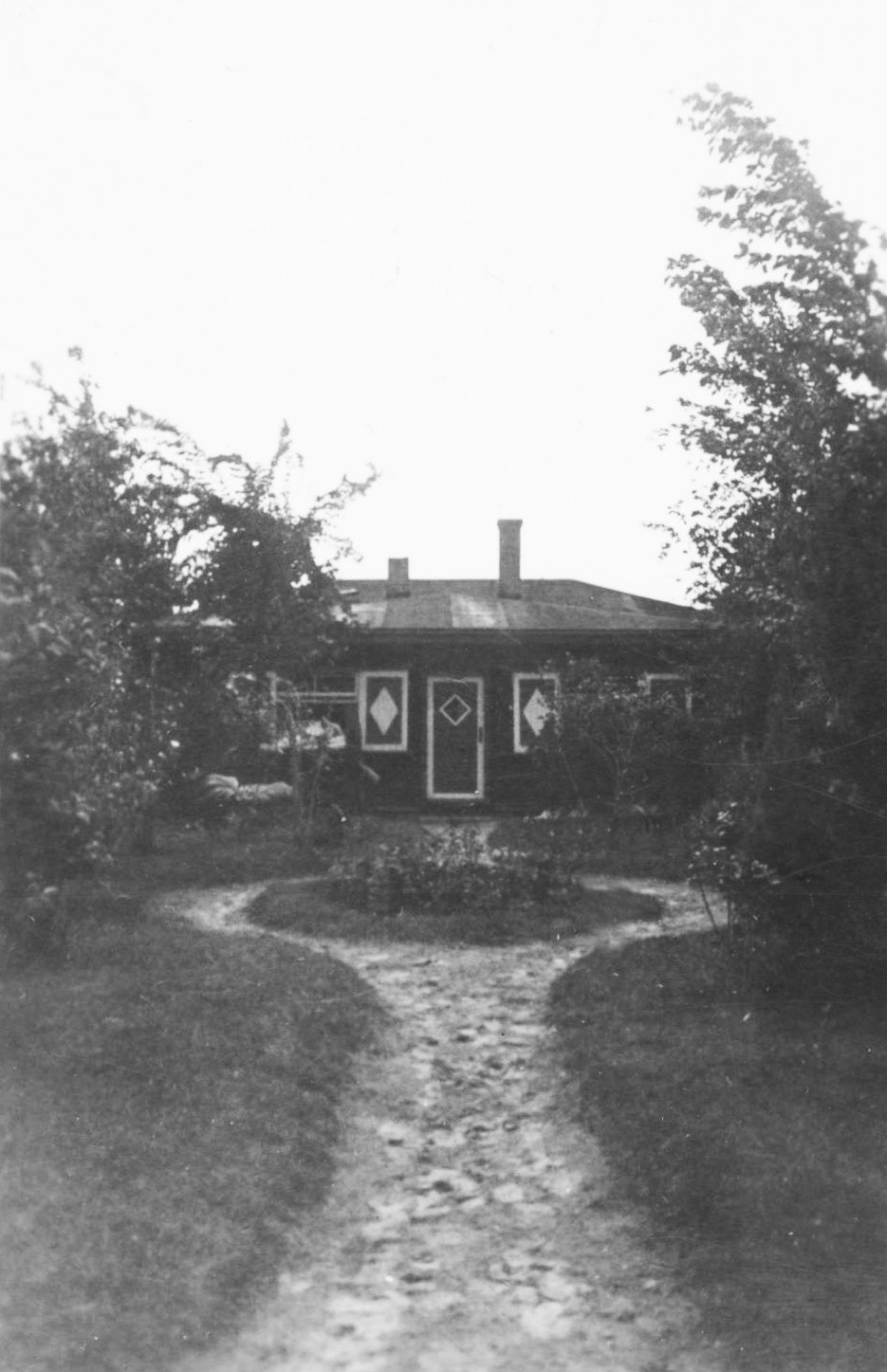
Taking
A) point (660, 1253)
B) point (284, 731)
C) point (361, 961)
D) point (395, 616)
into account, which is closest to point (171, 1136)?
point (660, 1253)

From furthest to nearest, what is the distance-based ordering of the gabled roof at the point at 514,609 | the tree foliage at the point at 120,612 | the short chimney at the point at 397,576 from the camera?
the short chimney at the point at 397,576
the gabled roof at the point at 514,609
the tree foliage at the point at 120,612

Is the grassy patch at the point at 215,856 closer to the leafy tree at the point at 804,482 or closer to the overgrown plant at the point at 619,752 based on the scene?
the overgrown plant at the point at 619,752

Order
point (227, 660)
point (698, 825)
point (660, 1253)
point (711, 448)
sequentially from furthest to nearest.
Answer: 1. point (227, 660)
2. point (698, 825)
3. point (711, 448)
4. point (660, 1253)

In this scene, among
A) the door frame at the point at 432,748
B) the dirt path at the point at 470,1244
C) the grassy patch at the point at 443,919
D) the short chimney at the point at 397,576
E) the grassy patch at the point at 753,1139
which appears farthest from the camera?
the short chimney at the point at 397,576

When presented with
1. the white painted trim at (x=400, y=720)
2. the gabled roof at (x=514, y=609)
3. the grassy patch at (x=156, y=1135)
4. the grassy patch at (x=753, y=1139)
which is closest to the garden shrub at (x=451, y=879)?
the grassy patch at (x=156, y=1135)

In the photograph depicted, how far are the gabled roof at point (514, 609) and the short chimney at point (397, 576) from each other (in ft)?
0.27

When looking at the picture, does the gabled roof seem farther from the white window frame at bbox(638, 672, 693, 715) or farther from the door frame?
the door frame

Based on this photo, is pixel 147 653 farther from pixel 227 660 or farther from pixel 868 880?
pixel 868 880

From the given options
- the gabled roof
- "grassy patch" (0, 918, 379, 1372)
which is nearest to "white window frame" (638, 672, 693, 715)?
the gabled roof

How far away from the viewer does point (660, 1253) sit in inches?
200

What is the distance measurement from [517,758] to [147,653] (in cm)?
916

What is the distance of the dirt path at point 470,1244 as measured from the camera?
4.36 m

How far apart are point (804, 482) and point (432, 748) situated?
44.0ft

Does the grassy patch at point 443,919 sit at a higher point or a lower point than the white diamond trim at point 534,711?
lower
